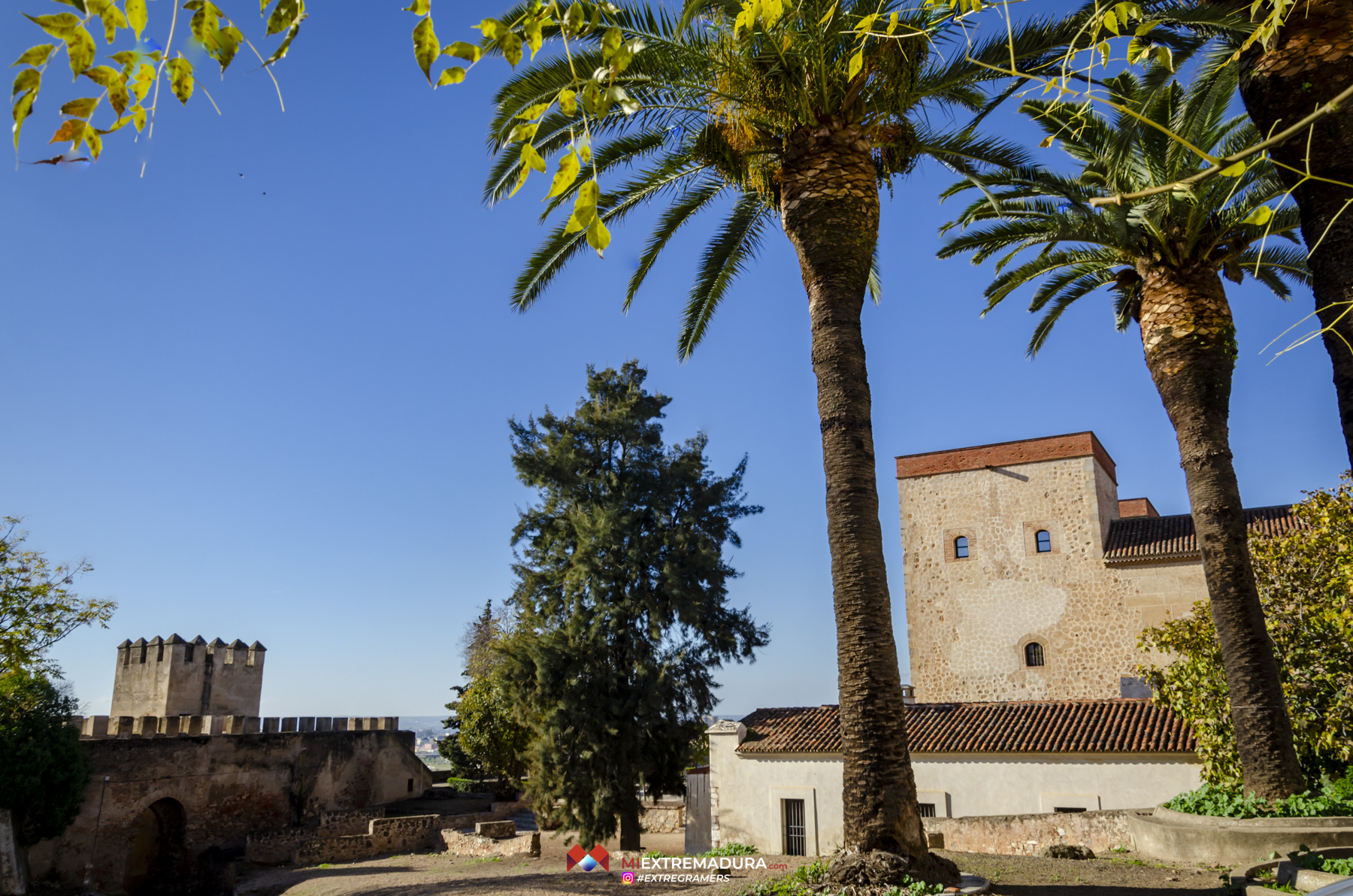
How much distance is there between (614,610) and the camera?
21328 mm

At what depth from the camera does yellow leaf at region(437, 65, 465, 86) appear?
221cm

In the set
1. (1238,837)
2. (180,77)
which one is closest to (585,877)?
(1238,837)

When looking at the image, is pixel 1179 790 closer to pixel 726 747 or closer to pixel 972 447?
pixel 726 747

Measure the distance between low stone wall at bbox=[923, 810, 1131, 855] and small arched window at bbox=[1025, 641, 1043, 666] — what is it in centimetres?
1123

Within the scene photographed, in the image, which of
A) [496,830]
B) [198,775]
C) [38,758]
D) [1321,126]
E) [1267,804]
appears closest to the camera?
[1321,126]

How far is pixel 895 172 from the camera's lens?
895cm

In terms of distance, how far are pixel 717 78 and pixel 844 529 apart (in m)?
4.54

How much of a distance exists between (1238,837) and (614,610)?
1462 centimetres

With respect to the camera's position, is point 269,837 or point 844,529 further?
point 269,837

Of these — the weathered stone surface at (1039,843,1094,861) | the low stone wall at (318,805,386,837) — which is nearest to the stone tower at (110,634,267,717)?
the low stone wall at (318,805,386,837)

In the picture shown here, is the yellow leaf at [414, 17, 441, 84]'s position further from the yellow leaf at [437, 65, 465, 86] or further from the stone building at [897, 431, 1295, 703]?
the stone building at [897, 431, 1295, 703]

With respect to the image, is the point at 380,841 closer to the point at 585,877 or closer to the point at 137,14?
the point at 585,877

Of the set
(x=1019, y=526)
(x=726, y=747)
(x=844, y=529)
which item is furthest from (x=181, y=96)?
(x=1019, y=526)

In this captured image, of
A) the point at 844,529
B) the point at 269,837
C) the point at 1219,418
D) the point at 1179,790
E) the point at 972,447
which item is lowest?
the point at 269,837
